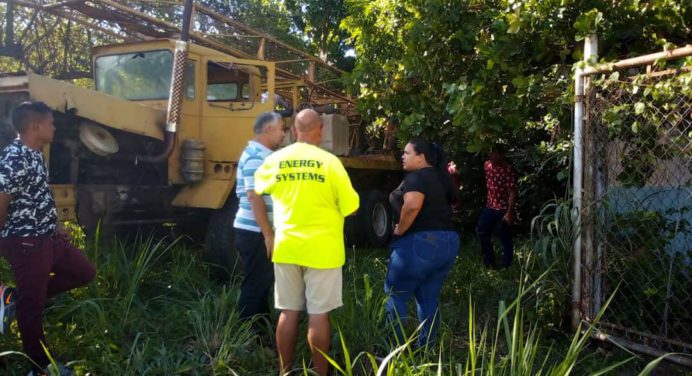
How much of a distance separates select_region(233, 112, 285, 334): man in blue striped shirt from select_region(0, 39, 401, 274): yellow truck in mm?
1611

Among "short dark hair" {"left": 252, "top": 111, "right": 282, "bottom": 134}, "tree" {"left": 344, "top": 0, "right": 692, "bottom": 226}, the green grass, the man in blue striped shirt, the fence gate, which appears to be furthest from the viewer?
"tree" {"left": 344, "top": 0, "right": 692, "bottom": 226}

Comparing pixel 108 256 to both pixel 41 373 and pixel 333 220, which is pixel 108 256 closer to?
pixel 41 373

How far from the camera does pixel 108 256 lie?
15.4ft

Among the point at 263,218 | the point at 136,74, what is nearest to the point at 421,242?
the point at 263,218

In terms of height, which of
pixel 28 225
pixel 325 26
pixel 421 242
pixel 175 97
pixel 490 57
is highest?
pixel 325 26

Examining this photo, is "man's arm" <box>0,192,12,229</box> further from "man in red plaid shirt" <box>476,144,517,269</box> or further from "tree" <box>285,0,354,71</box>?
"tree" <box>285,0,354,71</box>

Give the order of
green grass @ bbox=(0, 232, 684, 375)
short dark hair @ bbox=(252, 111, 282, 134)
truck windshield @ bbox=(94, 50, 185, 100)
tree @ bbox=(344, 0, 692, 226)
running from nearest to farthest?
green grass @ bbox=(0, 232, 684, 375), short dark hair @ bbox=(252, 111, 282, 134), tree @ bbox=(344, 0, 692, 226), truck windshield @ bbox=(94, 50, 185, 100)

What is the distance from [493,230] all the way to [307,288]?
3.51m

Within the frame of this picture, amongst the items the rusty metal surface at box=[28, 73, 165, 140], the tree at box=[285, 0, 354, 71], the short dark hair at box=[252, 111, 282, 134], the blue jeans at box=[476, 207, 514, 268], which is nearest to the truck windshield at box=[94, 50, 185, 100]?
the rusty metal surface at box=[28, 73, 165, 140]

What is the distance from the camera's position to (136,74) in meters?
6.13

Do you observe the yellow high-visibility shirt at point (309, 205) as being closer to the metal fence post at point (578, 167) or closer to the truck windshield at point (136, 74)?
the metal fence post at point (578, 167)

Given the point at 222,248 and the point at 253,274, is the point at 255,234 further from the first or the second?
the point at 222,248

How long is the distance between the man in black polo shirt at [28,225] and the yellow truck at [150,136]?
143cm

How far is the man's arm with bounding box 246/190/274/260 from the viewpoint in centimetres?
350
